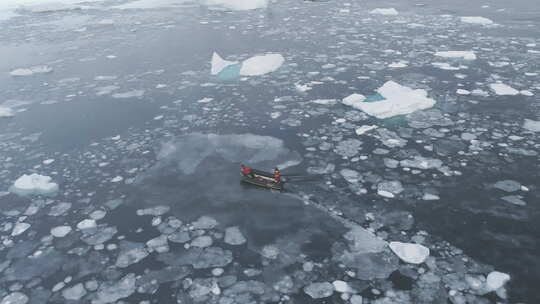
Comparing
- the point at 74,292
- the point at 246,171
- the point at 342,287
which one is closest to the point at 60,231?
the point at 74,292

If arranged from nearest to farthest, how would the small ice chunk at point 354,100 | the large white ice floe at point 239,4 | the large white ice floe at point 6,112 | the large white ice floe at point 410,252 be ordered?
1. the large white ice floe at point 410,252
2. the small ice chunk at point 354,100
3. the large white ice floe at point 6,112
4. the large white ice floe at point 239,4

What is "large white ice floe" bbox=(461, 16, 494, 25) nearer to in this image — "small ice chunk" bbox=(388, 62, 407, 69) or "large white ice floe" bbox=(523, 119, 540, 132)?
"small ice chunk" bbox=(388, 62, 407, 69)

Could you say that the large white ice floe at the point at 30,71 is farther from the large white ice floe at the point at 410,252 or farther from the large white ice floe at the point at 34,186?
the large white ice floe at the point at 410,252

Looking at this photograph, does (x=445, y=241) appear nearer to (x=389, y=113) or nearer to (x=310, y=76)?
(x=389, y=113)

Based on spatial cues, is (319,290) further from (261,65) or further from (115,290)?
(261,65)

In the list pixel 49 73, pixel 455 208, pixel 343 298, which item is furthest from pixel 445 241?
pixel 49 73

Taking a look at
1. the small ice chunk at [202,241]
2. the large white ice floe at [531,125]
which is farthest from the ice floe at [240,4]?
the small ice chunk at [202,241]
